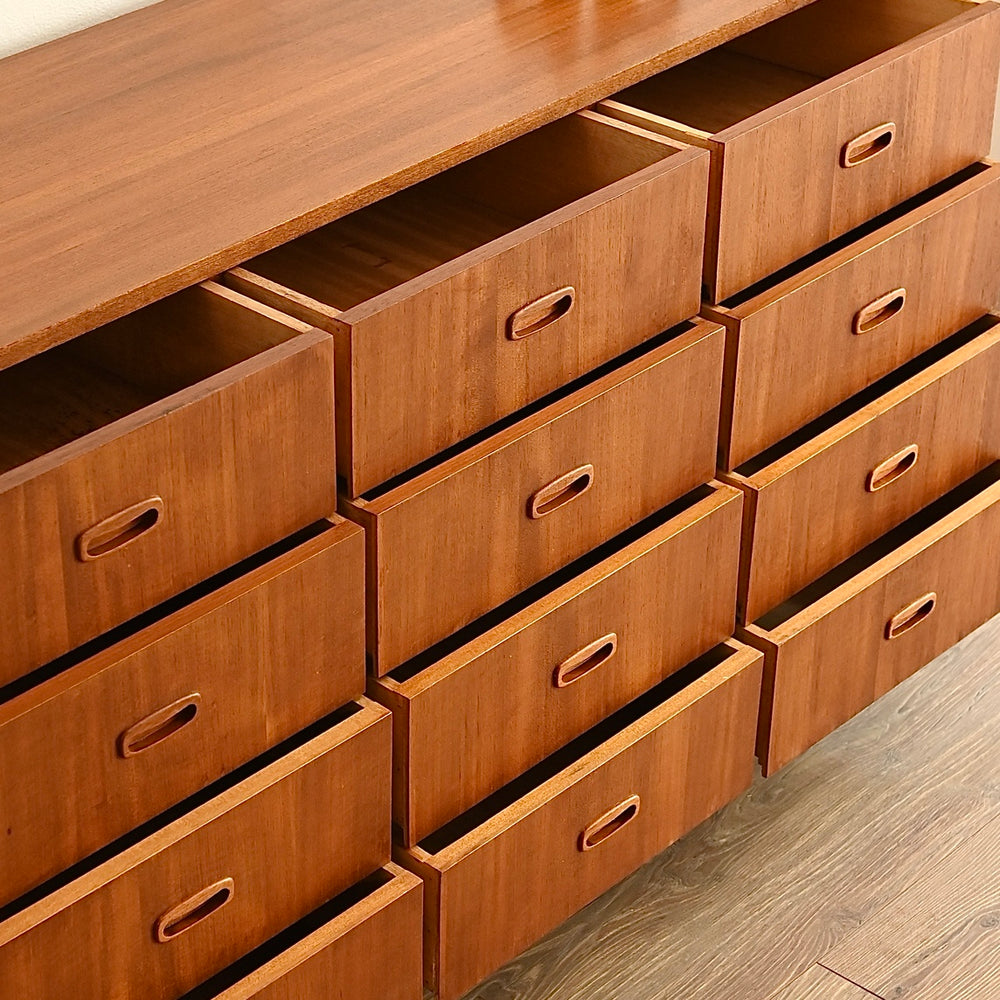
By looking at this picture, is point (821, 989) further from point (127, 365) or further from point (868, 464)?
point (127, 365)

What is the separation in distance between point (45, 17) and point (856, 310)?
0.82 m

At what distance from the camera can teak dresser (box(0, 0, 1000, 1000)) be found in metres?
1.27

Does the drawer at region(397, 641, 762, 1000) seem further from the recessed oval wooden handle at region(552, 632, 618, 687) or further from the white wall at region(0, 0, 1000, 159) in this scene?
the white wall at region(0, 0, 1000, 159)

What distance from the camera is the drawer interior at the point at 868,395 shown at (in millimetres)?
1917

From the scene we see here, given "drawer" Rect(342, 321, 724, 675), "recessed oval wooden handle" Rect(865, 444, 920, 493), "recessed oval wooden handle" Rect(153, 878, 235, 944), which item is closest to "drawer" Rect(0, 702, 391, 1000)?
"recessed oval wooden handle" Rect(153, 878, 235, 944)

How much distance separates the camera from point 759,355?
1.68 m

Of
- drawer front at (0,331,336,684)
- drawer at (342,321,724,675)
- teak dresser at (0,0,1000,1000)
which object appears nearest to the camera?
drawer front at (0,331,336,684)

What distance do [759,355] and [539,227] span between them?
342 mm

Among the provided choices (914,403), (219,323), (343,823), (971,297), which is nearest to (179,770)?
(343,823)

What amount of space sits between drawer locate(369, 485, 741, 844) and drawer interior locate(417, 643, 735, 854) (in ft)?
0.11

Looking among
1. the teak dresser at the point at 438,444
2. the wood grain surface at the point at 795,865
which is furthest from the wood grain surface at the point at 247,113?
the wood grain surface at the point at 795,865

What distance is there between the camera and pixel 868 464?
73.3 inches

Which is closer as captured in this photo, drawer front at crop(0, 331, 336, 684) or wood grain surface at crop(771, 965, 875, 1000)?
drawer front at crop(0, 331, 336, 684)

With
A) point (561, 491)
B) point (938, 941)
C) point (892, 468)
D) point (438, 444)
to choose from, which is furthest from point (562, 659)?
point (938, 941)
